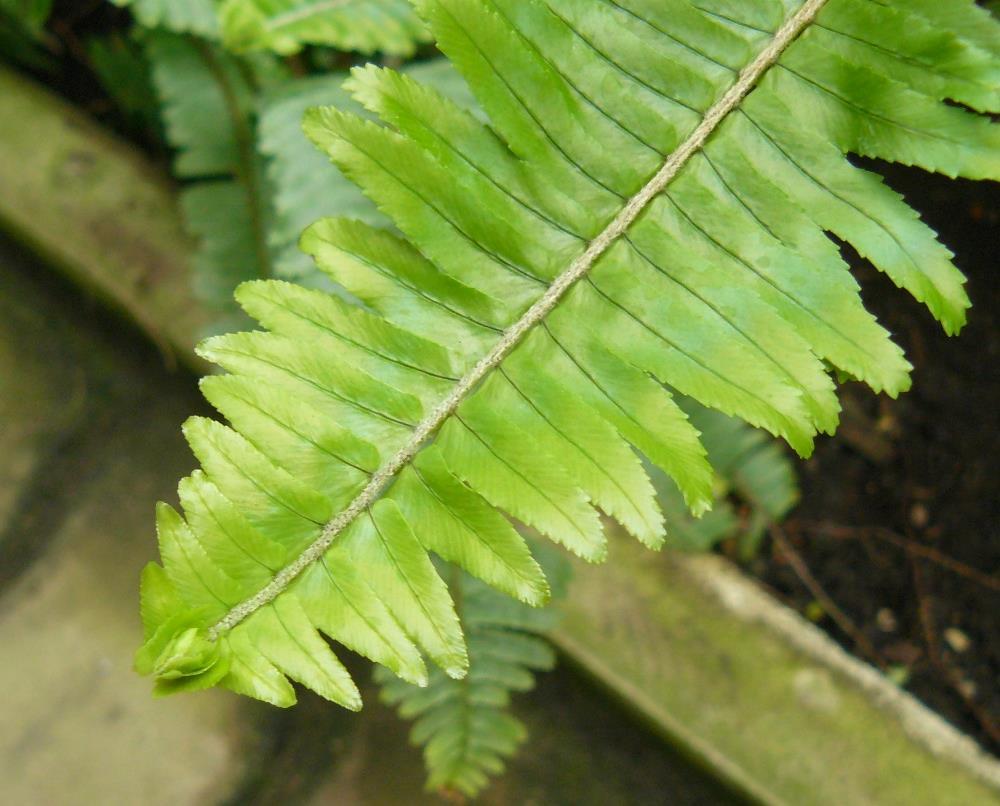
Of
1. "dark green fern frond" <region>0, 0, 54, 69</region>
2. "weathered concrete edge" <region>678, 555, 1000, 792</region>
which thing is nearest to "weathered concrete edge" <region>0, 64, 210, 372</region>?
→ "dark green fern frond" <region>0, 0, 54, 69</region>

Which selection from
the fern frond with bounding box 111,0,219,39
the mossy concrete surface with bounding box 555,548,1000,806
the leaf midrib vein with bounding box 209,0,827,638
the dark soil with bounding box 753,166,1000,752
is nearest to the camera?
the leaf midrib vein with bounding box 209,0,827,638

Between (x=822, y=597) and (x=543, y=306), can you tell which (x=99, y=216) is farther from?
(x=822, y=597)

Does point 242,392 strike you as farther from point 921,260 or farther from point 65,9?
point 65,9

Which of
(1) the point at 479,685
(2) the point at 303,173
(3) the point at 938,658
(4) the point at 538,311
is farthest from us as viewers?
(3) the point at 938,658

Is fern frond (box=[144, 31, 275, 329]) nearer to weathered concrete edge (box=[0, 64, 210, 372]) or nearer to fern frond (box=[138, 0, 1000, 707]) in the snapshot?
weathered concrete edge (box=[0, 64, 210, 372])

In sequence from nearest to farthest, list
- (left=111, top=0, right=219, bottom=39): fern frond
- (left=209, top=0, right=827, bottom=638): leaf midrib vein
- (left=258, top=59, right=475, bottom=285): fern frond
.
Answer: (left=209, top=0, right=827, bottom=638): leaf midrib vein < (left=258, top=59, right=475, bottom=285): fern frond < (left=111, top=0, right=219, bottom=39): fern frond

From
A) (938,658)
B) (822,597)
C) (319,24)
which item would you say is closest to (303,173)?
(319,24)

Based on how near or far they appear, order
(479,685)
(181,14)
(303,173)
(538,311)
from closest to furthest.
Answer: (538,311), (303,173), (181,14), (479,685)
